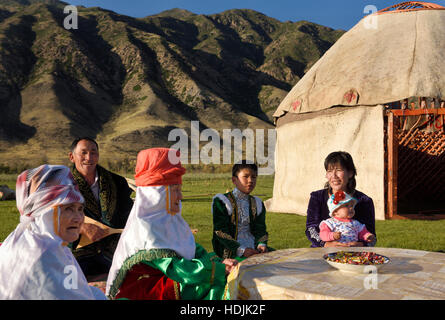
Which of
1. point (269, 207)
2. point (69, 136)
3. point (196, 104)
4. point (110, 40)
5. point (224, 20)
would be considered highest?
point (224, 20)

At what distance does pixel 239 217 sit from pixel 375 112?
408cm

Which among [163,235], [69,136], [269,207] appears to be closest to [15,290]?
[163,235]

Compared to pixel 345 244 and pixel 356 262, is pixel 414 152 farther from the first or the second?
pixel 356 262

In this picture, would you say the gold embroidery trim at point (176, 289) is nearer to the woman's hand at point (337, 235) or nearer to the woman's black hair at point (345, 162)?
the woman's hand at point (337, 235)

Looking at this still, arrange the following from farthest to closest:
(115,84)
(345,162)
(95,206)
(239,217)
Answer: (115,84)
(95,206)
(239,217)
(345,162)

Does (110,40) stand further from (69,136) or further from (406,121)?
(406,121)

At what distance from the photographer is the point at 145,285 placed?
1.90 meters

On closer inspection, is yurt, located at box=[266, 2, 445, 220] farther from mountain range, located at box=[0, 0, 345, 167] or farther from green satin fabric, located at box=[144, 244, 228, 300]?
mountain range, located at box=[0, 0, 345, 167]

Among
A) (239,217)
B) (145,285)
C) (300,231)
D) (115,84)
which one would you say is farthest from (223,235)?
(115,84)

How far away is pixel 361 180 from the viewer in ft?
20.1

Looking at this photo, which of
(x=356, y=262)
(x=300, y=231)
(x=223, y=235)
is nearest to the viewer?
(x=356, y=262)

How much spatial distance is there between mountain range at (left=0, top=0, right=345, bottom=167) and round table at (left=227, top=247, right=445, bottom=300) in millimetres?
29785

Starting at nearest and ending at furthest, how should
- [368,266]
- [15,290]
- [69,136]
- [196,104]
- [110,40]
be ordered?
1. [15,290]
2. [368,266]
3. [69,136]
4. [196,104]
5. [110,40]

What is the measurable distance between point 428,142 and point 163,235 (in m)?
7.65
